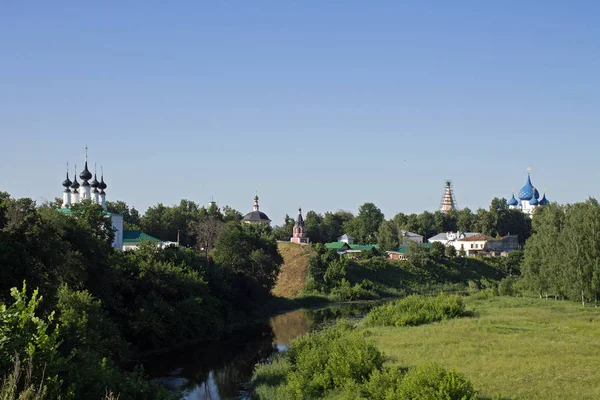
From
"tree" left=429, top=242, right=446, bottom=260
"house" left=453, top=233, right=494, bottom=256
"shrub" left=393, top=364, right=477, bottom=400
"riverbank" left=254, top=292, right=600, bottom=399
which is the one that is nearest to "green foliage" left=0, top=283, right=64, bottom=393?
"shrub" left=393, top=364, right=477, bottom=400

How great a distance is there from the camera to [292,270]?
3314 inches

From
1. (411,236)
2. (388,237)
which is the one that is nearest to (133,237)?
(388,237)

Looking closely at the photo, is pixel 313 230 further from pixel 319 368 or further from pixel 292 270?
pixel 319 368

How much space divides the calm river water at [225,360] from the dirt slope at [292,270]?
21.1 m

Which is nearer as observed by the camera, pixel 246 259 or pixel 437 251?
pixel 246 259

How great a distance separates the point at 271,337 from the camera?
47469 millimetres

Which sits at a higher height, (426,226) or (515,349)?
(426,226)

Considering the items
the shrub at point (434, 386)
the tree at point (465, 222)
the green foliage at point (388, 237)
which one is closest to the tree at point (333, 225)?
the green foliage at point (388, 237)

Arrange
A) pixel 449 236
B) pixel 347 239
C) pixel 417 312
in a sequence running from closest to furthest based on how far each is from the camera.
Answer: pixel 417 312
pixel 347 239
pixel 449 236

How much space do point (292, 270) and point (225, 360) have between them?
45.6 metres

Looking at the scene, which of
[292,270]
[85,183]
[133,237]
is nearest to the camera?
[85,183]

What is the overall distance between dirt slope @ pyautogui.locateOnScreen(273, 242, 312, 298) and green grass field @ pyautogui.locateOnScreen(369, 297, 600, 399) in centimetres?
3367

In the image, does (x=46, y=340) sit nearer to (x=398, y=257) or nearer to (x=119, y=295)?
(x=119, y=295)

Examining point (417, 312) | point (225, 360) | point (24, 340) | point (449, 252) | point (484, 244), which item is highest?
point (484, 244)
